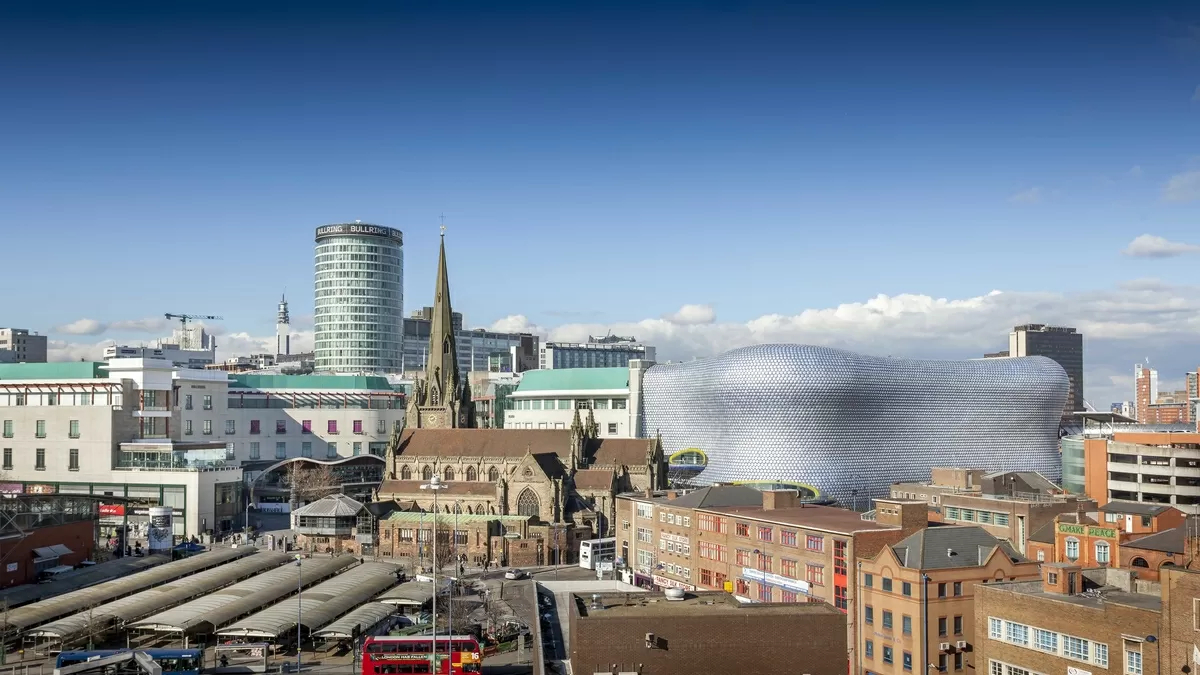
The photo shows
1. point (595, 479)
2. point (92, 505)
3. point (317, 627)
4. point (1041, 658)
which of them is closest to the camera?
point (1041, 658)

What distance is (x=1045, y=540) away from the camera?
286 feet

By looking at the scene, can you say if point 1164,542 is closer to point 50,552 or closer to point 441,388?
point 50,552

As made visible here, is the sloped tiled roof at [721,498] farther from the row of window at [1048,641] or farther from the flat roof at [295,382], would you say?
the flat roof at [295,382]

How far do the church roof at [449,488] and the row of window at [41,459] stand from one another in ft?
123

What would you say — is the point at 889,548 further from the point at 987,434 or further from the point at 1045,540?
the point at 987,434

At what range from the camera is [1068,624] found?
5397 cm

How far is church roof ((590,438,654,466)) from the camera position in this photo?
431ft

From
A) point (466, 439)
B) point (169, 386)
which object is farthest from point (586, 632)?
point (169, 386)

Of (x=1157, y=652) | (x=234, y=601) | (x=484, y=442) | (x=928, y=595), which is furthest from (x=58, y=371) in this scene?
(x=1157, y=652)

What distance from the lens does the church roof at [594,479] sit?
126000 mm

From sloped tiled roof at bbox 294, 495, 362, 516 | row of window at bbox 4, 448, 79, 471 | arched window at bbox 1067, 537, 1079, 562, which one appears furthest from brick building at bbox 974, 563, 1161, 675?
row of window at bbox 4, 448, 79, 471

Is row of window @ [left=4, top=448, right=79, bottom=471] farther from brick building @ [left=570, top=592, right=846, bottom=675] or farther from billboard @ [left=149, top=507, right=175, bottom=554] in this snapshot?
brick building @ [left=570, top=592, right=846, bottom=675]

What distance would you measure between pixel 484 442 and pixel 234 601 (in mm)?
59973

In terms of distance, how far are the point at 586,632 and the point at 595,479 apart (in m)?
68.2
